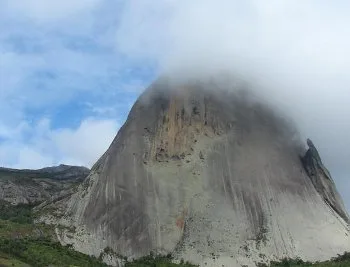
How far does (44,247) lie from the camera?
476 ft

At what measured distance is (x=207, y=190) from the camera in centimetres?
17488

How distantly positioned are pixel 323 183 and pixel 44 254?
335 feet

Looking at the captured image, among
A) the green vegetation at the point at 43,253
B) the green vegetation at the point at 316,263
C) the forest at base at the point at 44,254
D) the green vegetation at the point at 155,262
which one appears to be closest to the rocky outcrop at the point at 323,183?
the green vegetation at the point at 316,263

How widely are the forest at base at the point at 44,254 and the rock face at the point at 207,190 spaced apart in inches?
166

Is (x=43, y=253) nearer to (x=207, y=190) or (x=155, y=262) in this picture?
(x=155, y=262)

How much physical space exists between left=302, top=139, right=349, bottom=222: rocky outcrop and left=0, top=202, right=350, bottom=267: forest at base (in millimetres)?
31625

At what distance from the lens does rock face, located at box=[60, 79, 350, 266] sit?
529 feet

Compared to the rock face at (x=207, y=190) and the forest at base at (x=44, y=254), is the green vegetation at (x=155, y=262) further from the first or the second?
the rock face at (x=207, y=190)

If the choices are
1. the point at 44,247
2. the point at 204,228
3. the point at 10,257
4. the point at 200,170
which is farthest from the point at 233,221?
the point at 10,257

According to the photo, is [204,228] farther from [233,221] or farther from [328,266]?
[328,266]

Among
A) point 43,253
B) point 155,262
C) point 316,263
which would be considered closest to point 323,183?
point 316,263

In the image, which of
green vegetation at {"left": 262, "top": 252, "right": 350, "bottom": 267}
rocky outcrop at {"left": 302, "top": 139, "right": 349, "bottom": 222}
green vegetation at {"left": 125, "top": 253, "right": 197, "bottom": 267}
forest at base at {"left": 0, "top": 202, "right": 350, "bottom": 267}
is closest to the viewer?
forest at base at {"left": 0, "top": 202, "right": 350, "bottom": 267}

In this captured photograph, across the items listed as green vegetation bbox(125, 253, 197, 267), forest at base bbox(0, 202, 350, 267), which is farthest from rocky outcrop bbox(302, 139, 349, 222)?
green vegetation bbox(125, 253, 197, 267)

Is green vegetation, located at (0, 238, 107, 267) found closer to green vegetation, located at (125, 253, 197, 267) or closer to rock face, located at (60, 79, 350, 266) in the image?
rock face, located at (60, 79, 350, 266)
